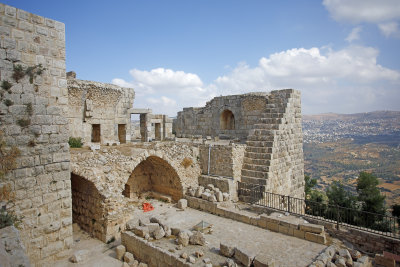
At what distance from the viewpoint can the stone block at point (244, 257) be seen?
6645 mm

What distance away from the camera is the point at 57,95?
23.7 feet

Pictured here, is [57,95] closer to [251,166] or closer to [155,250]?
[155,250]

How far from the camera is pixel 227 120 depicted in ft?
58.7

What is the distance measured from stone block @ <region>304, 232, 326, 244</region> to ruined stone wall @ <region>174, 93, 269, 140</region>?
799 cm

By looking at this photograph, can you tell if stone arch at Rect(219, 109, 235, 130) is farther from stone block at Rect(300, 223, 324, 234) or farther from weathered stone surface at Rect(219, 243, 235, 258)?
weathered stone surface at Rect(219, 243, 235, 258)

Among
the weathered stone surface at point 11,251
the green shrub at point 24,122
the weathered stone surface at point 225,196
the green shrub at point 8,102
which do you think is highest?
the green shrub at point 8,102

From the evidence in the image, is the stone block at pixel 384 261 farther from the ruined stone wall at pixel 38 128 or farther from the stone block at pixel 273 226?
the ruined stone wall at pixel 38 128

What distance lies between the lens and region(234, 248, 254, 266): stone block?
21.8 ft

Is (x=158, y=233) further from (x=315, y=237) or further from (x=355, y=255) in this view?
(x=355, y=255)

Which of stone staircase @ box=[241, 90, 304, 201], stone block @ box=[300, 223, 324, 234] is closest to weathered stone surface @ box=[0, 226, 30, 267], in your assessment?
stone block @ box=[300, 223, 324, 234]

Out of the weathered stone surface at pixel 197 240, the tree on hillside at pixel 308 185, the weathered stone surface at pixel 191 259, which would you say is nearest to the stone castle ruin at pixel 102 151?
the weathered stone surface at pixel 191 259

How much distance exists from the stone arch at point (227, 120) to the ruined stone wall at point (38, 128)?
11477 millimetres

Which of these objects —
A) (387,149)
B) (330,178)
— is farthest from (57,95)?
(387,149)

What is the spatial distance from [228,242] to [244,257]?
179cm
